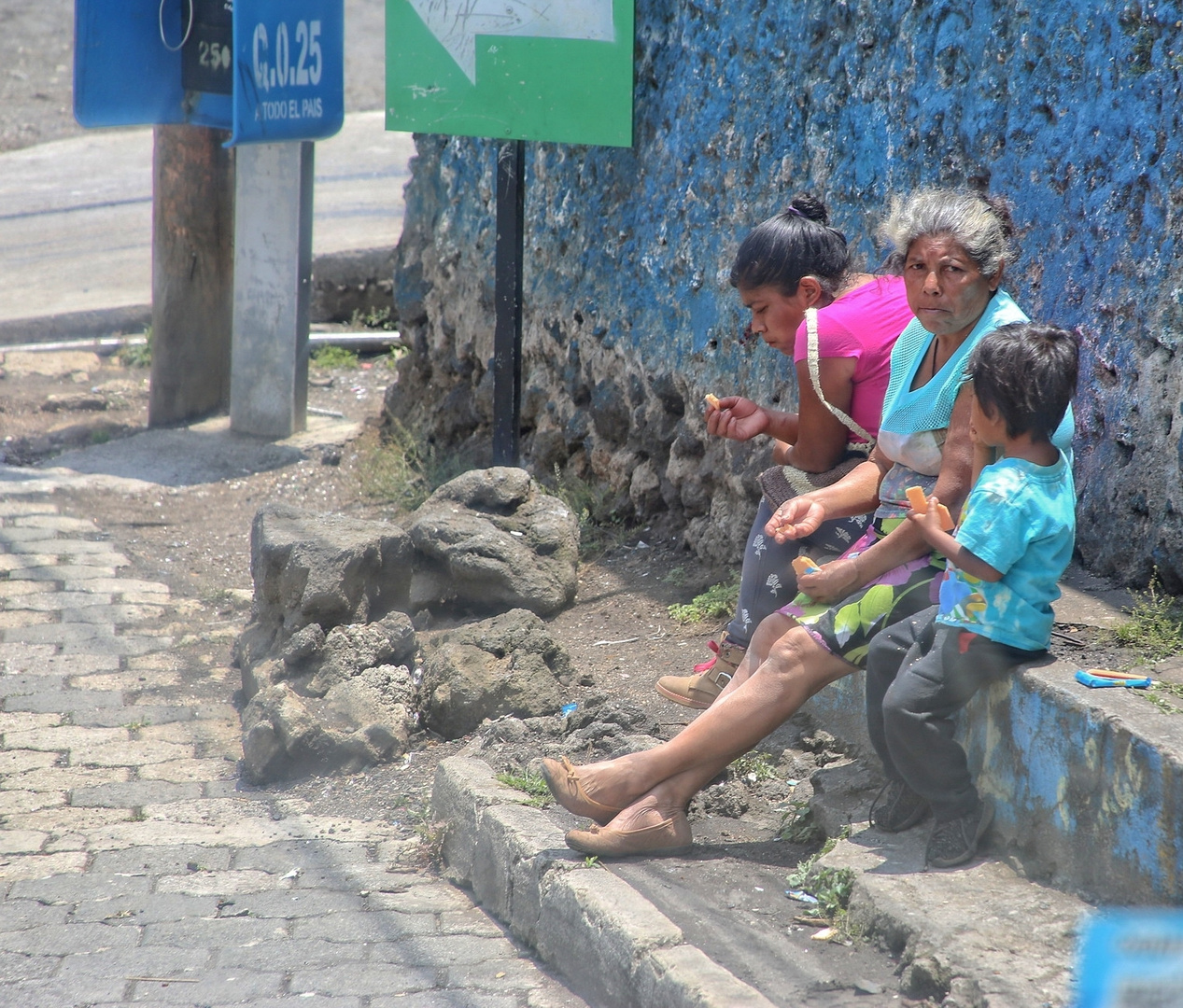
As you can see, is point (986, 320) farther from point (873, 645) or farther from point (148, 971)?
point (148, 971)

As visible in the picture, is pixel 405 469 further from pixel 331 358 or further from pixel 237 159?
pixel 331 358

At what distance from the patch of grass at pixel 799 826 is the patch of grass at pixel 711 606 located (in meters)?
1.30

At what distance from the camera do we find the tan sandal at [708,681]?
12.0 ft

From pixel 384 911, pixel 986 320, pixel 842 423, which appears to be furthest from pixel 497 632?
pixel 986 320

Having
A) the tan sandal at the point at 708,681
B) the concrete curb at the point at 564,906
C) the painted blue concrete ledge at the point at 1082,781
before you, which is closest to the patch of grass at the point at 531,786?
the concrete curb at the point at 564,906

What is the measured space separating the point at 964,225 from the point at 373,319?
6.96 m

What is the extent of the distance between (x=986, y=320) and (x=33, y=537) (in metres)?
4.85

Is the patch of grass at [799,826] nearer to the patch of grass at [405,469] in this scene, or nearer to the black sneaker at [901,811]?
the black sneaker at [901,811]

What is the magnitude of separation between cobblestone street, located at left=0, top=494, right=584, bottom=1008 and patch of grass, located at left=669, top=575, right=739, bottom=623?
4.84ft

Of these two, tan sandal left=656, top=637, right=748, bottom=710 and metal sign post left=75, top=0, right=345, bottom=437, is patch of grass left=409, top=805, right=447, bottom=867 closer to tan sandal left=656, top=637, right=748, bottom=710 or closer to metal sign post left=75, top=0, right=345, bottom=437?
tan sandal left=656, top=637, right=748, bottom=710

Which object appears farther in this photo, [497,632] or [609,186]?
[609,186]

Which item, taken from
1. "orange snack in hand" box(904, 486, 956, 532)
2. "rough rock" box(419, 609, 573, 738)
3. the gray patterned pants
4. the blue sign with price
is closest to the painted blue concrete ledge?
"orange snack in hand" box(904, 486, 956, 532)

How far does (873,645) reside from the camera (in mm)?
3010

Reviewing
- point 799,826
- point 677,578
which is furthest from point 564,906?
point 677,578
